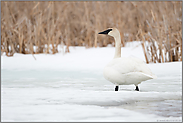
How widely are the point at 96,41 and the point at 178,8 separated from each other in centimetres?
295

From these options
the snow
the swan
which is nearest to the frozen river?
the snow

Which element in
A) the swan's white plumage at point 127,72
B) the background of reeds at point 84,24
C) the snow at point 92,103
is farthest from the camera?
the background of reeds at point 84,24

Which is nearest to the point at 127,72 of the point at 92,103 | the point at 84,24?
the point at 92,103

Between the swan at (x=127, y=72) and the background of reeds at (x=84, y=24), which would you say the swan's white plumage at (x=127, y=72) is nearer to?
the swan at (x=127, y=72)

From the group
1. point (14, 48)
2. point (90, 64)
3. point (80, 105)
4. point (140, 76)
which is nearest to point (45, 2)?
→ point (14, 48)

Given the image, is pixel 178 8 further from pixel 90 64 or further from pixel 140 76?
pixel 140 76

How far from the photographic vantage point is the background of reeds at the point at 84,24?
→ 241 inches

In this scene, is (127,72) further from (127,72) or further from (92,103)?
(92,103)

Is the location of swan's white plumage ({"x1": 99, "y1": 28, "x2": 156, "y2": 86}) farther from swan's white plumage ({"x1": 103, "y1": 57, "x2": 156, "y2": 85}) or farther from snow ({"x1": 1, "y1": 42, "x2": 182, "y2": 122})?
snow ({"x1": 1, "y1": 42, "x2": 182, "y2": 122})

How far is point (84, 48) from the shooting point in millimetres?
8648

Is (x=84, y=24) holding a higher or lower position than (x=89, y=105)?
higher

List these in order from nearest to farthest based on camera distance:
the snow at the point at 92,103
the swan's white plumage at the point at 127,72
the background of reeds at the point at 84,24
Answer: the snow at the point at 92,103
the swan's white plumage at the point at 127,72
the background of reeds at the point at 84,24

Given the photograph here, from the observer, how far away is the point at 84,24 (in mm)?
8461

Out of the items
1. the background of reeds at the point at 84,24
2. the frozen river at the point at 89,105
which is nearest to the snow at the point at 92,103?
the frozen river at the point at 89,105
